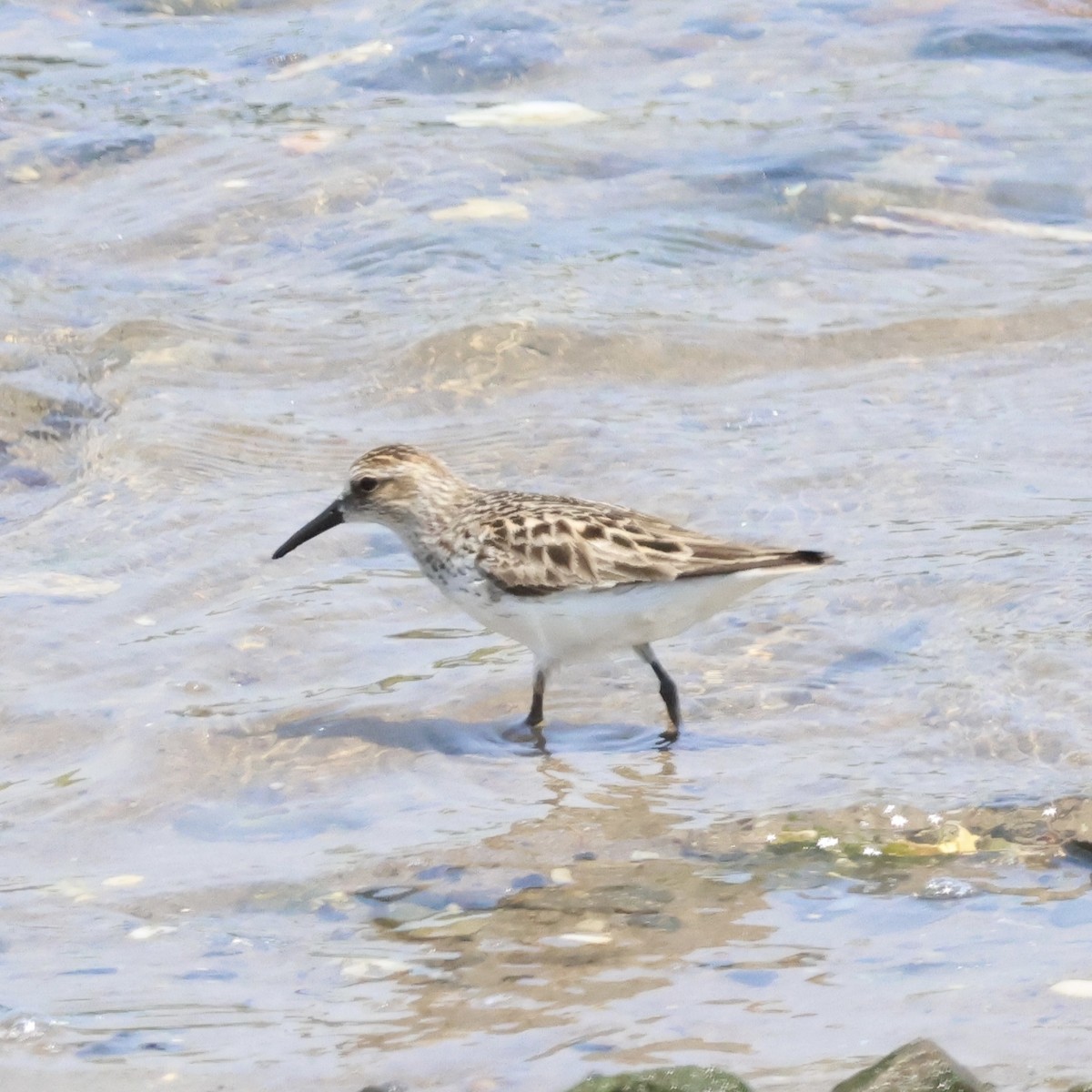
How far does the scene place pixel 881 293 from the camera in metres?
10.7

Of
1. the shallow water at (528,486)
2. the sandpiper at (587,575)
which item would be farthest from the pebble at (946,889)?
the sandpiper at (587,575)

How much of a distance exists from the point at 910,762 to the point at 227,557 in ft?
10.2

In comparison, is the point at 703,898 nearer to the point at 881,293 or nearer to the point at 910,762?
the point at 910,762

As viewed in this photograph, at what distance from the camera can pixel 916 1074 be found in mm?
3783

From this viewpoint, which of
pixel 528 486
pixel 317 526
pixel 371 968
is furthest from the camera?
pixel 528 486

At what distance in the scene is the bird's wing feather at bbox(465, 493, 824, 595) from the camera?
251 inches

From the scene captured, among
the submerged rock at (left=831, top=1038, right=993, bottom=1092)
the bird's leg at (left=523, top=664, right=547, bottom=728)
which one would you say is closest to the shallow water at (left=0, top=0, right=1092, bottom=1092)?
the bird's leg at (left=523, top=664, right=547, bottom=728)

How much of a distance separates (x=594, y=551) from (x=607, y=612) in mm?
215

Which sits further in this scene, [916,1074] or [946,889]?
[946,889]

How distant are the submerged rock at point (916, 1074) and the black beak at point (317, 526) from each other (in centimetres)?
416

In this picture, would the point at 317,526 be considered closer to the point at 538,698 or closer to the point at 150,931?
the point at 538,698

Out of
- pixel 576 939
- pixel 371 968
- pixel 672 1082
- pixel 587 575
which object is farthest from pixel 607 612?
pixel 672 1082

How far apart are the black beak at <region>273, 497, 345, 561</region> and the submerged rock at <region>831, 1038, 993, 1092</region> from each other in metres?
4.16

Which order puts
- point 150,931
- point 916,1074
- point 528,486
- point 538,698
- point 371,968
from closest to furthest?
point 916,1074 < point 371,968 < point 150,931 < point 538,698 < point 528,486
